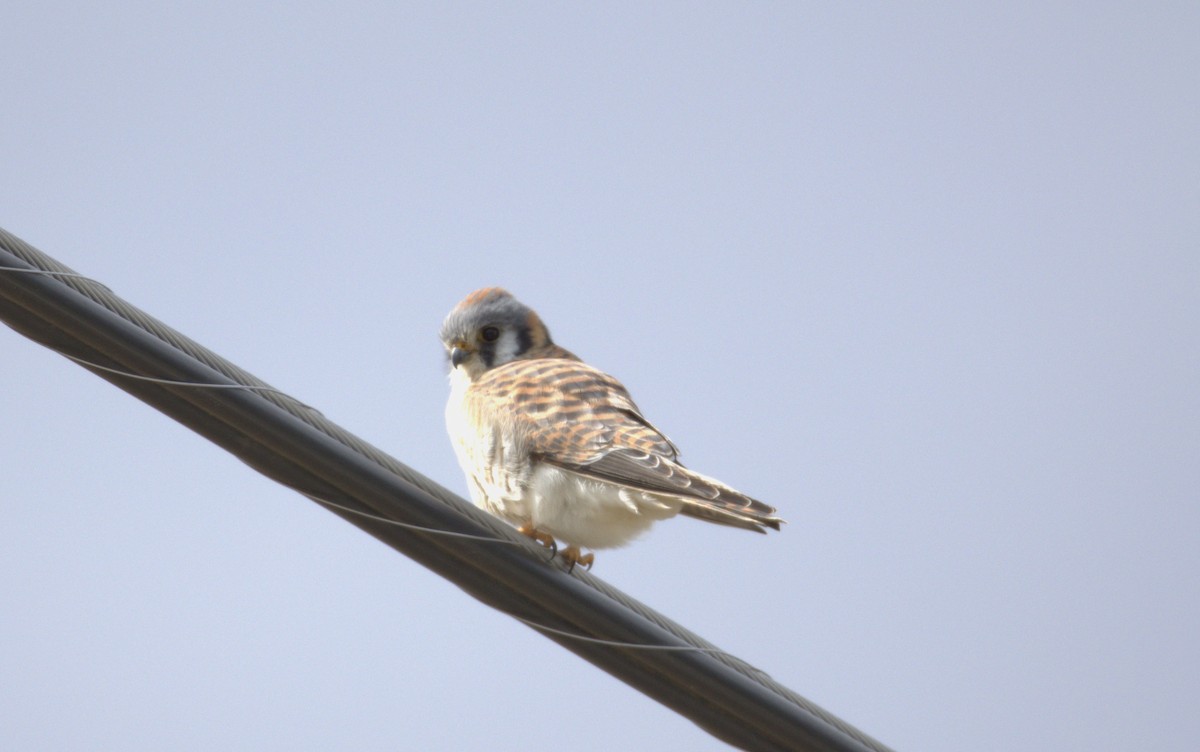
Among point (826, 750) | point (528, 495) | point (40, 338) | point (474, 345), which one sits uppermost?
point (474, 345)

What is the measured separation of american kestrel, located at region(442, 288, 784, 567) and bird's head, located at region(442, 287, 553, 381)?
79cm

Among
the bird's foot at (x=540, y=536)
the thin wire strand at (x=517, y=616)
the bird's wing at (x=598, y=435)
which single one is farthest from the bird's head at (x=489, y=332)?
the thin wire strand at (x=517, y=616)

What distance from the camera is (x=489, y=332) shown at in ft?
18.9

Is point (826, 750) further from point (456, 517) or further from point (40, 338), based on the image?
point (40, 338)

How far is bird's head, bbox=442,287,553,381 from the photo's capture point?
18.6 ft

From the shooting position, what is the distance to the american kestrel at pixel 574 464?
3.79 m

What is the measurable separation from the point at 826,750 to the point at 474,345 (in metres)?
3.05

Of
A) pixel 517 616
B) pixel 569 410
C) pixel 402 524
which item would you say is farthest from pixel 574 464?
pixel 402 524

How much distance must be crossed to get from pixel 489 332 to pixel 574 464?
5.98 ft

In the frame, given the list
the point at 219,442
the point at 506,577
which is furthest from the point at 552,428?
the point at 219,442

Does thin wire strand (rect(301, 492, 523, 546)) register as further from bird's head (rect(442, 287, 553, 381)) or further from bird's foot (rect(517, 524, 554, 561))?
bird's head (rect(442, 287, 553, 381))

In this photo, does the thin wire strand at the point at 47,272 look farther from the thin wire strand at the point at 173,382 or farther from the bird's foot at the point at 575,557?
the bird's foot at the point at 575,557

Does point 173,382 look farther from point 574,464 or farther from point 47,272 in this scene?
point 574,464

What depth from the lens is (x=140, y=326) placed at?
2615mm
